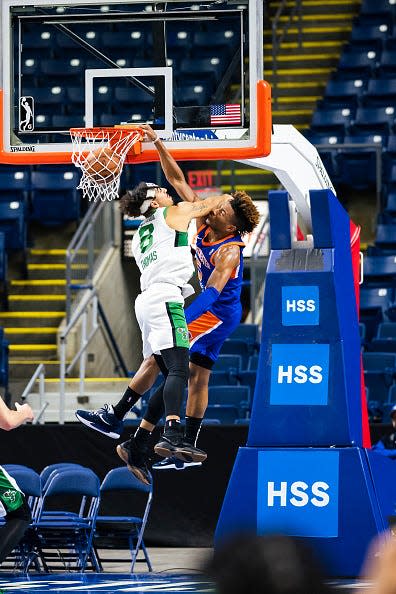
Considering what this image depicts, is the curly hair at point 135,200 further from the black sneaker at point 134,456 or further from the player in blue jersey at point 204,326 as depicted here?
the black sneaker at point 134,456

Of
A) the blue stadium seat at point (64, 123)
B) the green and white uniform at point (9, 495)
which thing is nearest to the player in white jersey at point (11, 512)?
the green and white uniform at point (9, 495)

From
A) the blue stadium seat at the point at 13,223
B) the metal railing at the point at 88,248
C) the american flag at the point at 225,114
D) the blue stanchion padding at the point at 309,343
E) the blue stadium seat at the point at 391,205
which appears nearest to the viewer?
the american flag at the point at 225,114

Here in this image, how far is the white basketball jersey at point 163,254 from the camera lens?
322 inches

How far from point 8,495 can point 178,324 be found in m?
1.72

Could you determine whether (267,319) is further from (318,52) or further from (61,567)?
(318,52)

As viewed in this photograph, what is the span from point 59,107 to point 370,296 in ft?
16.9

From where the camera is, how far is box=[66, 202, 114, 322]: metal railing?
1702cm

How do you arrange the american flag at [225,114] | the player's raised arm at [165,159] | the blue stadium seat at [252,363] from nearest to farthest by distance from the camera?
the player's raised arm at [165,159]
the american flag at [225,114]
the blue stadium seat at [252,363]

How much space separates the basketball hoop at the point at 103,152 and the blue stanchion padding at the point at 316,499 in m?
2.86

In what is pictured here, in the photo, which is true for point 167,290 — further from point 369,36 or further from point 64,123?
point 369,36

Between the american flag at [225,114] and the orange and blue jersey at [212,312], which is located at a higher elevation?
the american flag at [225,114]

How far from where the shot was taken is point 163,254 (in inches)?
322

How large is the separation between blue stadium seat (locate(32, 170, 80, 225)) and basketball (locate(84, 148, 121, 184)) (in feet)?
35.3

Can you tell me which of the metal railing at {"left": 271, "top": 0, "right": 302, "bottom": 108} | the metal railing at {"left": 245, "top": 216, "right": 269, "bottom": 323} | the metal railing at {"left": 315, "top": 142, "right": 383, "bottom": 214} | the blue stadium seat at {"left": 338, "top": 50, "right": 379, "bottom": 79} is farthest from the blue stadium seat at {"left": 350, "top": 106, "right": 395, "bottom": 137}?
the metal railing at {"left": 245, "top": 216, "right": 269, "bottom": 323}
